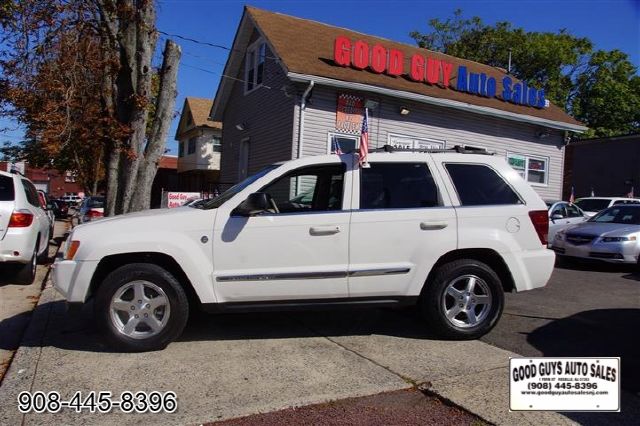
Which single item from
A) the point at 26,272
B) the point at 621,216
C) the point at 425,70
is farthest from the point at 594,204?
the point at 26,272

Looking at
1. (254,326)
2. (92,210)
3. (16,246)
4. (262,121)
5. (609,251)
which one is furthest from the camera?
(92,210)

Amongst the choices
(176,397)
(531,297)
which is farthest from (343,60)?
(176,397)

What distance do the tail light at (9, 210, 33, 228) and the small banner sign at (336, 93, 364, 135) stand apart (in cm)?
860

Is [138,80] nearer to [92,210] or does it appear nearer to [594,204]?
[92,210]

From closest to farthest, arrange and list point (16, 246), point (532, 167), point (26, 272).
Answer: point (16, 246), point (26, 272), point (532, 167)

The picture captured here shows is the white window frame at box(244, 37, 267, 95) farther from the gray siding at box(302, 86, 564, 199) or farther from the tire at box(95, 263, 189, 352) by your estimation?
the tire at box(95, 263, 189, 352)

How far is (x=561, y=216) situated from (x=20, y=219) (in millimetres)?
12284

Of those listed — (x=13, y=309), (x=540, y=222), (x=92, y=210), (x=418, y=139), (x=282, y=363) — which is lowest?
(x=13, y=309)

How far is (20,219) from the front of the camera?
305 inches

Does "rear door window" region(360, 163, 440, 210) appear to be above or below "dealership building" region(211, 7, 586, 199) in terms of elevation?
below

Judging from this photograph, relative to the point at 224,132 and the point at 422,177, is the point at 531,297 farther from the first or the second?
the point at 224,132

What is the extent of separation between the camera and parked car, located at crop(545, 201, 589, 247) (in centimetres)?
1384

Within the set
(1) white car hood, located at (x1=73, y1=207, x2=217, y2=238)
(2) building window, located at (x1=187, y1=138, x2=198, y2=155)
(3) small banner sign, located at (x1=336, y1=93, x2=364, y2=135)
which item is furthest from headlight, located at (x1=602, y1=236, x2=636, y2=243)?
(2) building window, located at (x1=187, y1=138, x2=198, y2=155)

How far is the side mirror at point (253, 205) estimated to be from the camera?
16.5 feet
